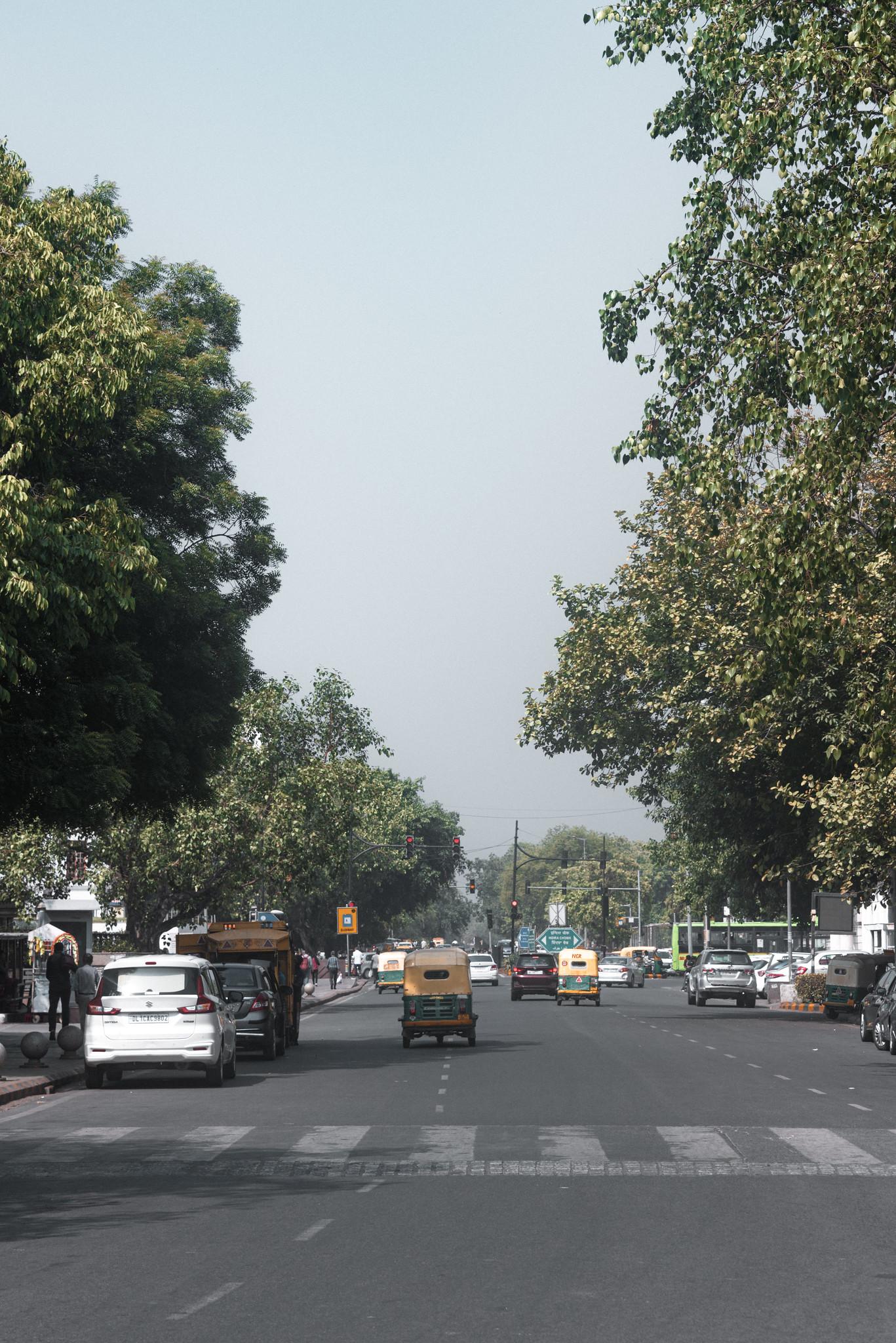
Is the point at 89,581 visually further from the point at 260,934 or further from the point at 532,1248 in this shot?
the point at 260,934

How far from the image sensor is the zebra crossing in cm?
1480

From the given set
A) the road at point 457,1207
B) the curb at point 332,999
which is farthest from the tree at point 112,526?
the curb at point 332,999

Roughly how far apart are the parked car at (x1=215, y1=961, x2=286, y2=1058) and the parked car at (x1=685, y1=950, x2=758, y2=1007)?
94.8 ft

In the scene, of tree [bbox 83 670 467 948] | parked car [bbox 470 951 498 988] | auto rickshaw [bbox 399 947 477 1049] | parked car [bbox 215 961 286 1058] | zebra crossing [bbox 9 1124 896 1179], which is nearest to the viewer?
zebra crossing [bbox 9 1124 896 1179]

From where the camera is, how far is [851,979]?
48781 mm

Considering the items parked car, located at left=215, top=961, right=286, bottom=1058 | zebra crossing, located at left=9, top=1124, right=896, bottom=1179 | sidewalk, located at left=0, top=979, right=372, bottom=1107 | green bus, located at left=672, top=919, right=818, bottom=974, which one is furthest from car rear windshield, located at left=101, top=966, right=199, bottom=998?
green bus, located at left=672, top=919, right=818, bottom=974

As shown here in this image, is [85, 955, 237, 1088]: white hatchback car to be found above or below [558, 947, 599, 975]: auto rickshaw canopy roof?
below

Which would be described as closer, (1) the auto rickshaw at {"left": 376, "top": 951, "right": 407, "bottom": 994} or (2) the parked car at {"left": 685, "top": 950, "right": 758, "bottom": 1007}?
(2) the parked car at {"left": 685, "top": 950, "right": 758, "bottom": 1007}

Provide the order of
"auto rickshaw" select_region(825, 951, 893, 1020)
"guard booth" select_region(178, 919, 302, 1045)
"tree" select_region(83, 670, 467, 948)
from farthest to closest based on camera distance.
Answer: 1. "tree" select_region(83, 670, 467, 948)
2. "auto rickshaw" select_region(825, 951, 893, 1020)
3. "guard booth" select_region(178, 919, 302, 1045)

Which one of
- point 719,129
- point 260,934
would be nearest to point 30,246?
point 719,129

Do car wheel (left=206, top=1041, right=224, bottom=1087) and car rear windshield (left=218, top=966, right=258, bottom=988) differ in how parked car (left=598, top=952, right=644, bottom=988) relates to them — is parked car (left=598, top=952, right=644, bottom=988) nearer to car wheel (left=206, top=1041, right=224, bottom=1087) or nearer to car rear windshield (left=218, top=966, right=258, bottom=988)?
car rear windshield (left=218, top=966, right=258, bottom=988)

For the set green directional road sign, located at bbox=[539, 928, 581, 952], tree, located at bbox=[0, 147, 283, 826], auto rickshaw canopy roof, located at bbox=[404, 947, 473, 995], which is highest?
tree, located at bbox=[0, 147, 283, 826]

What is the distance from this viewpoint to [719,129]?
862 inches

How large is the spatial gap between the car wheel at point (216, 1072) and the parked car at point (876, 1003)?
45.7 ft
